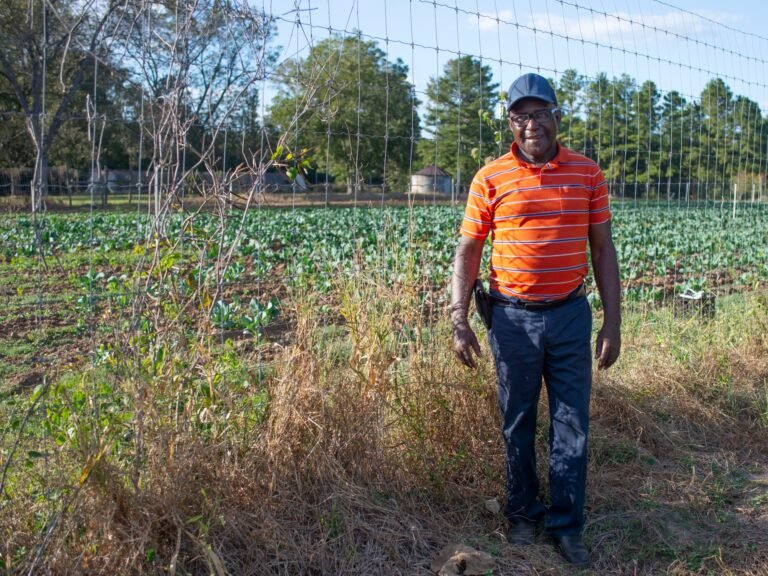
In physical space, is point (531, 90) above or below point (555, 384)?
A: above

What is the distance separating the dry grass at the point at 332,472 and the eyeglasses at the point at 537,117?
110 centimetres

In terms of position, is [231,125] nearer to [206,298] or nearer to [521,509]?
[206,298]

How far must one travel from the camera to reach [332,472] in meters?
3.33

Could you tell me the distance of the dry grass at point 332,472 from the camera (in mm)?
2766

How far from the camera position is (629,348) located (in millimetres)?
5723

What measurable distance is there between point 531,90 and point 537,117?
12cm

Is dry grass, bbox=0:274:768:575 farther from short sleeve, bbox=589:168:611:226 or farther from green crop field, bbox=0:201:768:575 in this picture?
short sleeve, bbox=589:168:611:226

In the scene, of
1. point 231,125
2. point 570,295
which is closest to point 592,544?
point 570,295

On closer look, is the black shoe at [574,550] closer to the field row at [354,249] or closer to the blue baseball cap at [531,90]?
the field row at [354,249]

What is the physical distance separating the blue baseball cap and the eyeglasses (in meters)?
0.04

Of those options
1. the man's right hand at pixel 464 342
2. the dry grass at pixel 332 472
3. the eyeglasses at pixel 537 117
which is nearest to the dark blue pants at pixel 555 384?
the man's right hand at pixel 464 342

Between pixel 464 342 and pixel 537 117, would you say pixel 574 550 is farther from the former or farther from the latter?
pixel 537 117

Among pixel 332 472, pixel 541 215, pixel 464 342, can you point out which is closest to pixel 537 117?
pixel 541 215

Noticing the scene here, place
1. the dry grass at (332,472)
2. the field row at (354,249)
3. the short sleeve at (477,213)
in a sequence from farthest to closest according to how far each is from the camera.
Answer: the field row at (354,249) < the short sleeve at (477,213) < the dry grass at (332,472)
